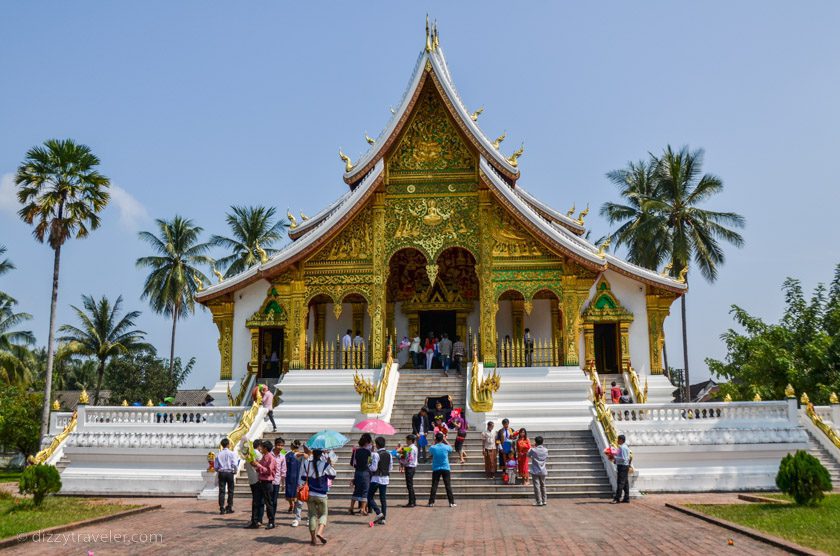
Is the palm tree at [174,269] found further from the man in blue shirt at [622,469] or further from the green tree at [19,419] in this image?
the man in blue shirt at [622,469]

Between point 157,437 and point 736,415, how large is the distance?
11.8m

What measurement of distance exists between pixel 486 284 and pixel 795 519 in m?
11.1

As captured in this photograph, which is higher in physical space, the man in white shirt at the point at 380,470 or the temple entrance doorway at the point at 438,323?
the temple entrance doorway at the point at 438,323

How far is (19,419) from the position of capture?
2956 centimetres

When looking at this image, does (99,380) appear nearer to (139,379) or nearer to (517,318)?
(139,379)

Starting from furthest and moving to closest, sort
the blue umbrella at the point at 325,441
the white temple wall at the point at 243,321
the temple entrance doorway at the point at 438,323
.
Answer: the temple entrance doorway at the point at 438,323 < the white temple wall at the point at 243,321 < the blue umbrella at the point at 325,441

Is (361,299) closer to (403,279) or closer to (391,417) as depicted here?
(403,279)

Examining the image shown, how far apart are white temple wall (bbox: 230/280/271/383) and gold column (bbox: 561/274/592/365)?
28.0 feet

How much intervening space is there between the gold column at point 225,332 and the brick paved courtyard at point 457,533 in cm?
986

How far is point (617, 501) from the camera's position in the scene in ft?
41.2

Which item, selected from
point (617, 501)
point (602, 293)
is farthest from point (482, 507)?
point (602, 293)

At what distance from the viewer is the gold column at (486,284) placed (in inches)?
778

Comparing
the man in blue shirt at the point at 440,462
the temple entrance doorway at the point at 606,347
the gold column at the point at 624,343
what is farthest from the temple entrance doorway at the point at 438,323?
the man in blue shirt at the point at 440,462
